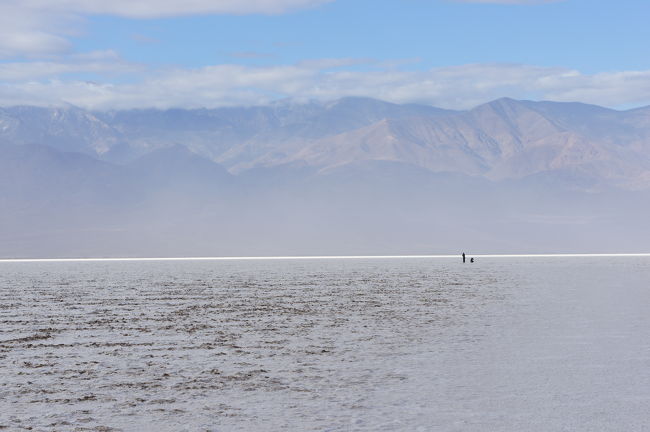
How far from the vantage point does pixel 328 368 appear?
25.4 metres

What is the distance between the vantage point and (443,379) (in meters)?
23.3

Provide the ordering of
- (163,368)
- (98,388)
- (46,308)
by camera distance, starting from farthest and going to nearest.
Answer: (46,308) → (163,368) → (98,388)

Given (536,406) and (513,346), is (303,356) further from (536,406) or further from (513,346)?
(536,406)

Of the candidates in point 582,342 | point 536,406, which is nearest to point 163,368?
point 536,406

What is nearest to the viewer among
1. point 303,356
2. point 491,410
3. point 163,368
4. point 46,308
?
point 491,410

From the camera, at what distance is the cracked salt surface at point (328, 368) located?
1855cm

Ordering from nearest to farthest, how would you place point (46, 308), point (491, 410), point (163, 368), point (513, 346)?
point (491, 410)
point (163, 368)
point (513, 346)
point (46, 308)

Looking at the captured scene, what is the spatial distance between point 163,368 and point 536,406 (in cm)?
1072

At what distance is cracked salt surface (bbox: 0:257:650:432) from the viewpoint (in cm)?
1855

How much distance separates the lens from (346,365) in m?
26.0

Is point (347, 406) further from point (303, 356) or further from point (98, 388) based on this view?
point (303, 356)

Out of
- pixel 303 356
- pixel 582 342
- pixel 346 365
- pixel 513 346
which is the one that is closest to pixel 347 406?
pixel 346 365

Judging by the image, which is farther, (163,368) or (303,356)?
(303,356)

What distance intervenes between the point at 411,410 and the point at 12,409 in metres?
8.29
